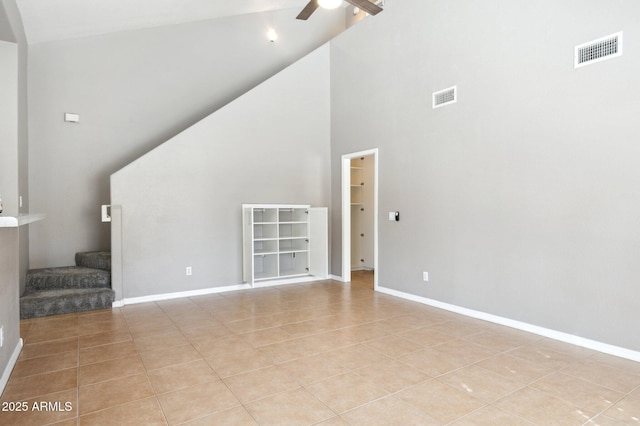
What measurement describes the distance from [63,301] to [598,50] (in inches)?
235

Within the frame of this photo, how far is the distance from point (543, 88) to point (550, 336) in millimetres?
2314

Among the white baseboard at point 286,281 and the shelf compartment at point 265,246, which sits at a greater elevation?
the shelf compartment at point 265,246

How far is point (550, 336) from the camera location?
11.1 ft

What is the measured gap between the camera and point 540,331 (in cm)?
346

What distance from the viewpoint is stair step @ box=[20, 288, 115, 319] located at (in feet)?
13.4

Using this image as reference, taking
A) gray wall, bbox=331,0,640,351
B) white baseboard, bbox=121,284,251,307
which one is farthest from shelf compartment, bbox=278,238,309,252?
gray wall, bbox=331,0,640,351

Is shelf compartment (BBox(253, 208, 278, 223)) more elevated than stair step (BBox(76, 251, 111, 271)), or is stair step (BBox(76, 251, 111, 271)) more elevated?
shelf compartment (BBox(253, 208, 278, 223))

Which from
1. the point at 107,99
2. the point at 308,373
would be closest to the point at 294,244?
the point at 308,373

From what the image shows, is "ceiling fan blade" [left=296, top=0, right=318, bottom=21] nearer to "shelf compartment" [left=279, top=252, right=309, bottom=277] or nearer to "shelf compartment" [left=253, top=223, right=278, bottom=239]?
"shelf compartment" [left=253, top=223, right=278, bottom=239]

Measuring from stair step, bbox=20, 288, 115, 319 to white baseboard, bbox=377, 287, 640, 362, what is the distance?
388cm

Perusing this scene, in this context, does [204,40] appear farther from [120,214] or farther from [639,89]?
[639,89]

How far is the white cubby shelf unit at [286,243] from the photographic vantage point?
545cm

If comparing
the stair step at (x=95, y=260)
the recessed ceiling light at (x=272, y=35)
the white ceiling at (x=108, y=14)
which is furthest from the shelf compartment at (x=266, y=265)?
the recessed ceiling light at (x=272, y=35)

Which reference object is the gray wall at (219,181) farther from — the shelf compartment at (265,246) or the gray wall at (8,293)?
the gray wall at (8,293)
